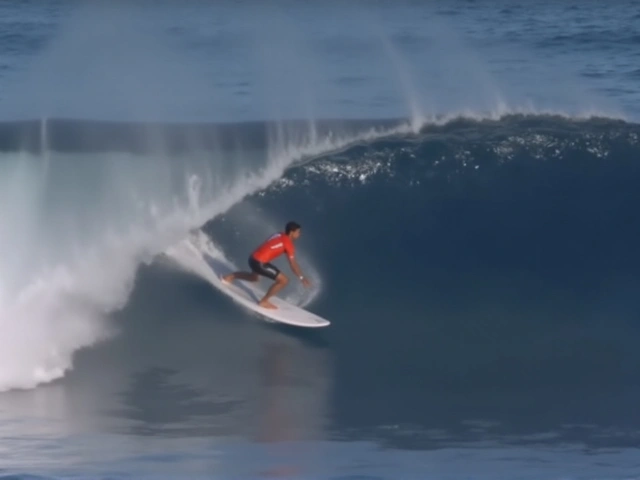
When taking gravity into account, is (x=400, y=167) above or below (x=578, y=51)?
below

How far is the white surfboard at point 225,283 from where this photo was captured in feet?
40.3

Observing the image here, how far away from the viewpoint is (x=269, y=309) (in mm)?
12320

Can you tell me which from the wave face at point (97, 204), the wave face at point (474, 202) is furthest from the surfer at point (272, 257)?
the wave face at point (97, 204)

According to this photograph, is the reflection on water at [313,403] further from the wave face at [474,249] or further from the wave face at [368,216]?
the wave face at [368,216]

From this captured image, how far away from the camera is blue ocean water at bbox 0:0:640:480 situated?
982 cm

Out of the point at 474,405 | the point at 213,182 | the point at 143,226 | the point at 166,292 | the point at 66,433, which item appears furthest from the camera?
the point at 213,182

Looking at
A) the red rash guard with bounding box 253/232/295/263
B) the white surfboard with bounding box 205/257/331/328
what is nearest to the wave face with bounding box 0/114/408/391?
the white surfboard with bounding box 205/257/331/328

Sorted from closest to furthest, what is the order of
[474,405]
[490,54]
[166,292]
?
[474,405]
[166,292]
[490,54]

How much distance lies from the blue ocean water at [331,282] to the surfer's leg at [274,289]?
0.90 ft

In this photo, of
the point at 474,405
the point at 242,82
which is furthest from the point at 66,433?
the point at 242,82

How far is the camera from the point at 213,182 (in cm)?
1548

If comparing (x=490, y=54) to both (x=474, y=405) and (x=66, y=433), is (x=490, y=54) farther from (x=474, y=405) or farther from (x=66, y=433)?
(x=66, y=433)

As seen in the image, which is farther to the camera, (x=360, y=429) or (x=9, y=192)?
(x=9, y=192)

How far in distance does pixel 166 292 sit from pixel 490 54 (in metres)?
13.7
